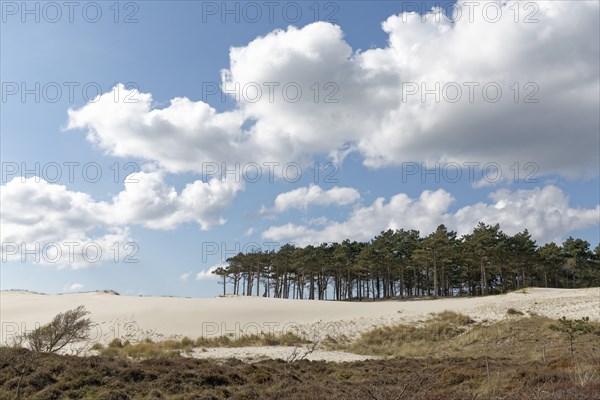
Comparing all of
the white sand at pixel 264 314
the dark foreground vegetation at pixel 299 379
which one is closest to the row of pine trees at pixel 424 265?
the white sand at pixel 264 314

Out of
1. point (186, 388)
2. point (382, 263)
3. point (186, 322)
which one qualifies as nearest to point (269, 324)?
point (186, 322)

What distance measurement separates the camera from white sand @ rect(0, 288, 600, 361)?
3972 cm

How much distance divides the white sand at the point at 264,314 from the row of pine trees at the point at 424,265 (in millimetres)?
16469

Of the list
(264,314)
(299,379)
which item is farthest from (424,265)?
(299,379)

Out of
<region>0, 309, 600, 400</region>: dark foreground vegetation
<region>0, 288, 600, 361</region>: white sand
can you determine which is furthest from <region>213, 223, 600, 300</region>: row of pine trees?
<region>0, 309, 600, 400</region>: dark foreground vegetation

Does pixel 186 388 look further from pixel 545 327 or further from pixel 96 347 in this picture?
pixel 545 327

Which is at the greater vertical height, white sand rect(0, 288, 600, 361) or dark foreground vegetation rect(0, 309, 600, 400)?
dark foreground vegetation rect(0, 309, 600, 400)

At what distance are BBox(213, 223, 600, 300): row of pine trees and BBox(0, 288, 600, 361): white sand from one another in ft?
54.0

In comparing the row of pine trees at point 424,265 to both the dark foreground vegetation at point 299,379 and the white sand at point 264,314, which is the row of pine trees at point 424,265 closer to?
the white sand at point 264,314

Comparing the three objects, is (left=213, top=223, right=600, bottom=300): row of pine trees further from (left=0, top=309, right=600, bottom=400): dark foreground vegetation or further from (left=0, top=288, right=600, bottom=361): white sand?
(left=0, top=309, right=600, bottom=400): dark foreground vegetation

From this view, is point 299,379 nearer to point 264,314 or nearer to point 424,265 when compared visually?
point 264,314

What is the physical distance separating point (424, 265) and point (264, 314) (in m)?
31.2

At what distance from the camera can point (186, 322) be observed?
1767 inches

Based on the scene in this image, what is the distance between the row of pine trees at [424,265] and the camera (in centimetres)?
6875
